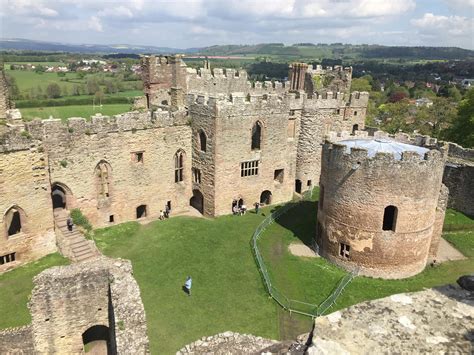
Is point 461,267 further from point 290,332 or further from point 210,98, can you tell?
point 210,98

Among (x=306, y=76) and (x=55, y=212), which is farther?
(x=306, y=76)

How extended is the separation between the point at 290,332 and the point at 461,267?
487 inches

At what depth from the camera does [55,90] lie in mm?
100875

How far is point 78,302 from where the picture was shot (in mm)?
15305

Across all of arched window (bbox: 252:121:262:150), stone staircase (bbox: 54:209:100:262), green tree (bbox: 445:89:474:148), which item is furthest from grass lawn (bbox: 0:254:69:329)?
green tree (bbox: 445:89:474:148)

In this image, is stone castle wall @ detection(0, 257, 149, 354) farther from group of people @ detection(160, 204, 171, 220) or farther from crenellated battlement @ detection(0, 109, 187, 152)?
group of people @ detection(160, 204, 171, 220)

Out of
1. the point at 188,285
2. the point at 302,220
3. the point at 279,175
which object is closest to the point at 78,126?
the point at 188,285

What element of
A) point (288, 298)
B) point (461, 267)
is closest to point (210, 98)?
point (288, 298)

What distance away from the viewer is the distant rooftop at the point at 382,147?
20.8 metres

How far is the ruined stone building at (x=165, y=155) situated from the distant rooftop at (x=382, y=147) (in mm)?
7725

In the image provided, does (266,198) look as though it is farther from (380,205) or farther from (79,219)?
(79,219)

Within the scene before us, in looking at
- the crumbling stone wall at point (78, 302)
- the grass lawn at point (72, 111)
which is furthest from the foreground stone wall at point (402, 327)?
the grass lawn at point (72, 111)

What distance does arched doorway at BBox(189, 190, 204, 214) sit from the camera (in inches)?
1151

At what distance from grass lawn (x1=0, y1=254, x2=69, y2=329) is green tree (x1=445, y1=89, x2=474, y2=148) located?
40.6 m
